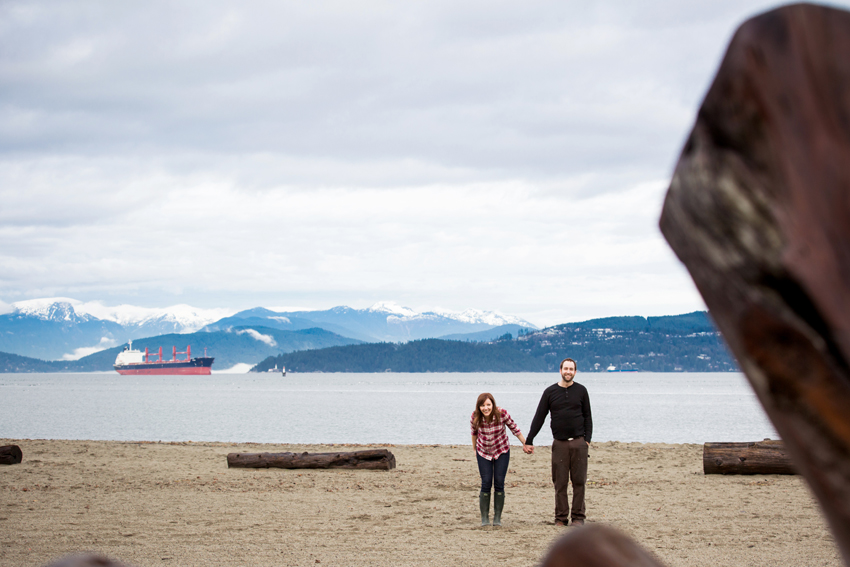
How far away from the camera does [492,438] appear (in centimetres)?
966

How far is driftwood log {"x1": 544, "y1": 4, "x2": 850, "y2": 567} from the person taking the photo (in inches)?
31.5

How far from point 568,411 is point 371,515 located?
3956 millimetres

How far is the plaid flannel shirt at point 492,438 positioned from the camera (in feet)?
31.6

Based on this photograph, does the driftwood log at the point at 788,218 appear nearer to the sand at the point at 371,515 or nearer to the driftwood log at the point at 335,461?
the sand at the point at 371,515

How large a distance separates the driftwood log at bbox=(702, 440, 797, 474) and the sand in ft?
0.87

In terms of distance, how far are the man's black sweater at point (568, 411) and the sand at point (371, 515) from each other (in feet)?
4.53

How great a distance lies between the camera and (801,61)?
0.80m

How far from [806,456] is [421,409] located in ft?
217

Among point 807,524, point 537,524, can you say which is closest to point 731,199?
point 537,524

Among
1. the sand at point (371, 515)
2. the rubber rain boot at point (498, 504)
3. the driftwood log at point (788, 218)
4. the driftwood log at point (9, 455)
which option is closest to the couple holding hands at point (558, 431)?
the rubber rain boot at point (498, 504)

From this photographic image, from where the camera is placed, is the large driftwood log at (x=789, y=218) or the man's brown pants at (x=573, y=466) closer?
the large driftwood log at (x=789, y=218)

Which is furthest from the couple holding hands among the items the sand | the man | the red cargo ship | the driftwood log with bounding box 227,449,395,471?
the red cargo ship

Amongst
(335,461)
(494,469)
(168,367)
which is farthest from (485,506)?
(168,367)

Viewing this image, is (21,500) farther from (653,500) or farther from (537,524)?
(653,500)
